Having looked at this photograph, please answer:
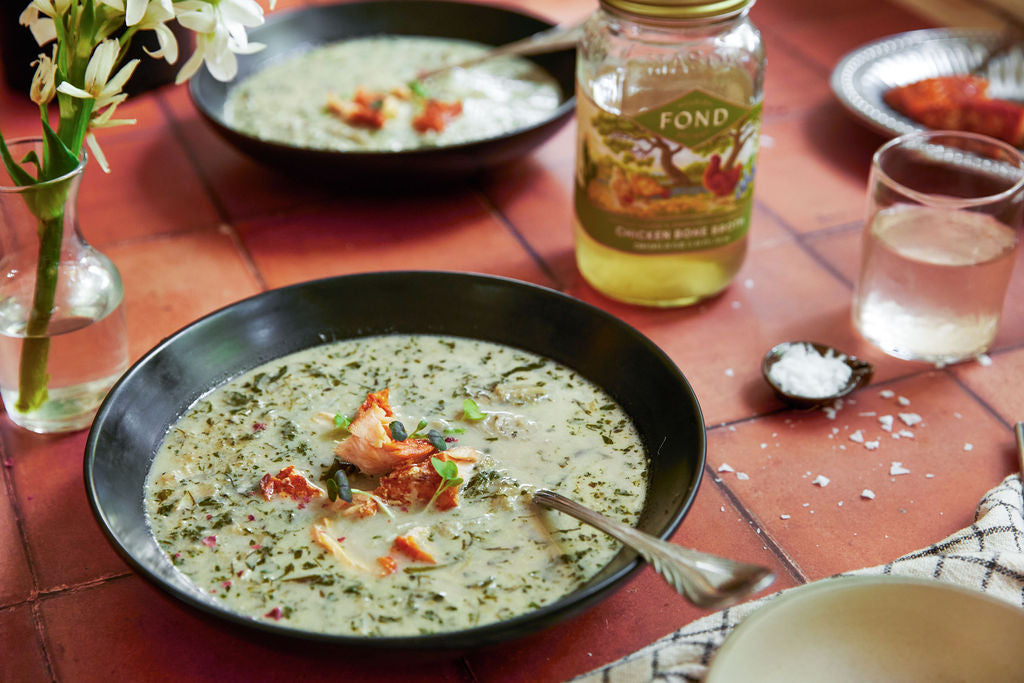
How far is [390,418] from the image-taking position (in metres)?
1.21

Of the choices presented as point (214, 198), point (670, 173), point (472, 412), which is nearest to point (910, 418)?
point (670, 173)

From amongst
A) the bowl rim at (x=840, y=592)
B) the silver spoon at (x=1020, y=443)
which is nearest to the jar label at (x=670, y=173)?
the silver spoon at (x=1020, y=443)

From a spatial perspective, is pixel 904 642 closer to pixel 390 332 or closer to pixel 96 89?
pixel 390 332

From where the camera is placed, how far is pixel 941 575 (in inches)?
42.3

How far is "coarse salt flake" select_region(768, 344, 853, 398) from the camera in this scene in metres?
1.37

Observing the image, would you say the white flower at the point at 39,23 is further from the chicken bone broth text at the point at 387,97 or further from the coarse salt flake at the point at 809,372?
the coarse salt flake at the point at 809,372

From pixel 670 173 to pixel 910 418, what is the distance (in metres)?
0.44

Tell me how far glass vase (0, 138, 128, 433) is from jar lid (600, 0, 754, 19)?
0.68 meters

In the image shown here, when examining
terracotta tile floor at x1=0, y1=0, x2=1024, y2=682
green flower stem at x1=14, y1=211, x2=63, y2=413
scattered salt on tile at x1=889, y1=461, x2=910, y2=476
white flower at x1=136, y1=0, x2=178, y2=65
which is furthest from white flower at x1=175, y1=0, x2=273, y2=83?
scattered salt on tile at x1=889, y1=461, x2=910, y2=476

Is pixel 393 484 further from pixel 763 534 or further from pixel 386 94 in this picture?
pixel 386 94

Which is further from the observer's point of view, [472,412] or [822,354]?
[822,354]

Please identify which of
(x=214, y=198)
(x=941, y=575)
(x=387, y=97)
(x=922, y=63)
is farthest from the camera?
(x=922, y=63)

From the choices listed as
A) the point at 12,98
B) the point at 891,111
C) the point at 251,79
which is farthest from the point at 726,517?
the point at 12,98

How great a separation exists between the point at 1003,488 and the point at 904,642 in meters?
0.35
